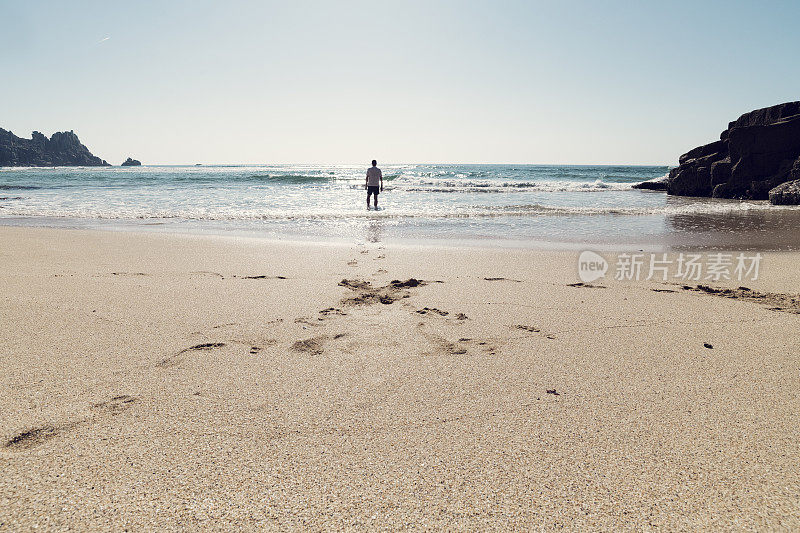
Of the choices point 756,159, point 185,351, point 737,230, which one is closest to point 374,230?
point 185,351

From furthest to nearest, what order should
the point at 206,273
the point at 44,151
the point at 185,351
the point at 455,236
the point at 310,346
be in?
the point at 44,151 < the point at 455,236 < the point at 206,273 < the point at 310,346 < the point at 185,351

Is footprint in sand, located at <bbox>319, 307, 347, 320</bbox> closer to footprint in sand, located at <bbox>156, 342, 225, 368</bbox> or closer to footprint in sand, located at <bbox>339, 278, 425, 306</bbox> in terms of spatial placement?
footprint in sand, located at <bbox>339, 278, 425, 306</bbox>

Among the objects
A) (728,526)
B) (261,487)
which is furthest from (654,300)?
(261,487)

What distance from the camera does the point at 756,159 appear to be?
55.2 ft

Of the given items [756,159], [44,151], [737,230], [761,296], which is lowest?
[761,296]

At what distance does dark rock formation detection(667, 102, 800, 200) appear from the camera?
1620cm

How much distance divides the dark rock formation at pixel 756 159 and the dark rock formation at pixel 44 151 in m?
116

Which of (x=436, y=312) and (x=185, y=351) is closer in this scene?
(x=185, y=351)

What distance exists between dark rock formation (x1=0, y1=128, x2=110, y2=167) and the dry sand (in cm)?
11509

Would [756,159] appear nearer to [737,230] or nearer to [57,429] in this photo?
[737,230]

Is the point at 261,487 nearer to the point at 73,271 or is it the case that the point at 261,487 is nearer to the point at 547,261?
the point at 73,271

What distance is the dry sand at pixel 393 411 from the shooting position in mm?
1297

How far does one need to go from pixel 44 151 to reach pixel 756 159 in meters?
125

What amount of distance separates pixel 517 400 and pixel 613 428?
0.39 metres
